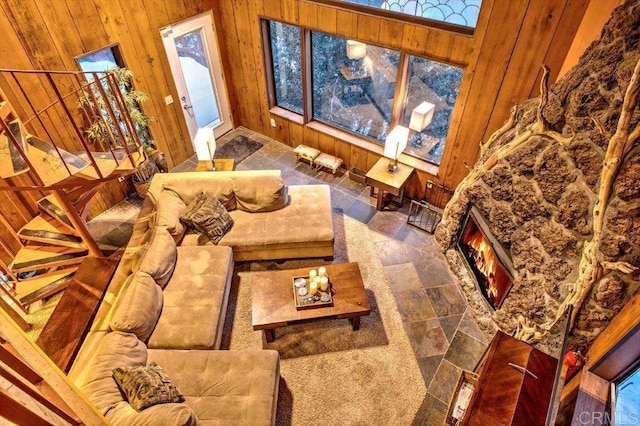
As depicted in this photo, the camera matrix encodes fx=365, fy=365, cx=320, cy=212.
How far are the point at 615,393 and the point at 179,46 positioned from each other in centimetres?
609

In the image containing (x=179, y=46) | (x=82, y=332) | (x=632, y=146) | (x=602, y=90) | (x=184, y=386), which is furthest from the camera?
(x=179, y=46)

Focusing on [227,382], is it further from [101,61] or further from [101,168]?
[101,61]

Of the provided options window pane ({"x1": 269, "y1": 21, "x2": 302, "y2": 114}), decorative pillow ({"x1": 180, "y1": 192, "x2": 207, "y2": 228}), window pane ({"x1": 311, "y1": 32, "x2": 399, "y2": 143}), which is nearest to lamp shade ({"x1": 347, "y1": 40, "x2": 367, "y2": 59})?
window pane ({"x1": 311, "y1": 32, "x2": 399, "y2": 143})

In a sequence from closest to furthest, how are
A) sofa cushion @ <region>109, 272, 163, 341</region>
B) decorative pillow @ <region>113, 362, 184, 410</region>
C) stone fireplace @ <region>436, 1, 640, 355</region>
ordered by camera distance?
1. stone fireplace @ <region>436, 1, 640, 355</region>
2. decorative pillow @ <region>113, 362, 184, 410</region>
3. sofa cushion @ <region>109, 272, 163, 341</region>

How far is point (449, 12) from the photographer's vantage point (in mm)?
3621

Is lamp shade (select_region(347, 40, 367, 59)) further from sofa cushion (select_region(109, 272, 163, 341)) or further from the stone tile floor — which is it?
sofa cushion (select_region(109, 272, 163, 341))

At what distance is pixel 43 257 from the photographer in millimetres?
3920

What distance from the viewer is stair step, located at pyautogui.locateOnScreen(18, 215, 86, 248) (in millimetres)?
3969

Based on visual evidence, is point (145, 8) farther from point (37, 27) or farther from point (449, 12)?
point (449, 12)

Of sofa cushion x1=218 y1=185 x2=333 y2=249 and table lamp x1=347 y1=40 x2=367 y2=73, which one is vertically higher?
→ table lamp x1=347 y1=40 x2=367 y2=73

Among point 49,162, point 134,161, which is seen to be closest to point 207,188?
point 134,161

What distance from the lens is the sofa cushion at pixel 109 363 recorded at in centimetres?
250

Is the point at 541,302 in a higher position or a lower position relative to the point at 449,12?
lower

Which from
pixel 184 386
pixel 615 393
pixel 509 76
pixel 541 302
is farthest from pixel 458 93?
pixel 184 386
